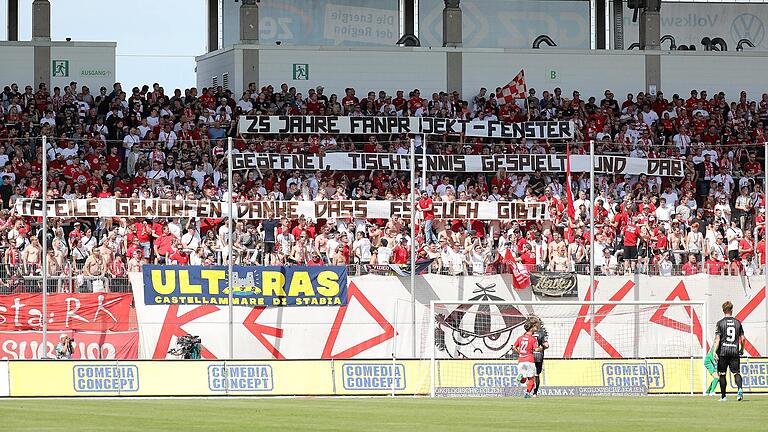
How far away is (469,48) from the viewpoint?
49.2 m

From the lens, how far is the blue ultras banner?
3353cm

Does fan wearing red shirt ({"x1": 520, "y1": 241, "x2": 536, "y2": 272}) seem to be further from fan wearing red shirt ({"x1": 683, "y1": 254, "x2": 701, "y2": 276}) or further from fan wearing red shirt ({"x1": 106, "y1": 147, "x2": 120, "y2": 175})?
fan wearing red shirt ({"x1": 106, "y1": 147, "x2": 120, "y2": 175})

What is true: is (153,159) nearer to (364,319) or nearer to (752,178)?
(364,319)

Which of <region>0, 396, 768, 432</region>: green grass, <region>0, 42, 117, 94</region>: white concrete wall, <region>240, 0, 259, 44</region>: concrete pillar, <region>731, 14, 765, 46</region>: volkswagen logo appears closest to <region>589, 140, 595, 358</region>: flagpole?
<region>0, 396, 768, 432</region>: green grass

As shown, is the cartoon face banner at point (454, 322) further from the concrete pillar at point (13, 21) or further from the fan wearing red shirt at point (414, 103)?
the concrete pillar at point (13, 21)

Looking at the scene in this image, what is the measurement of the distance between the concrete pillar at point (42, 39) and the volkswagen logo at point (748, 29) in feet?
82.9

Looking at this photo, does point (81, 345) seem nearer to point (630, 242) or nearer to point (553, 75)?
point (630, 242)

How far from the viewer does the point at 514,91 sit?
154ft

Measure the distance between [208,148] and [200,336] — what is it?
6.52 m

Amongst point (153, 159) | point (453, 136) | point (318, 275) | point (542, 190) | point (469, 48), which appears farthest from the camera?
point (469, 48)

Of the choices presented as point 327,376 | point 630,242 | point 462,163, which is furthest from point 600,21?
point 327,376

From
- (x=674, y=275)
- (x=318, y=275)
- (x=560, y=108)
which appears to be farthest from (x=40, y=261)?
(x=560, y=108)

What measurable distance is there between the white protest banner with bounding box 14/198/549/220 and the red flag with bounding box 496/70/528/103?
10.5 metres

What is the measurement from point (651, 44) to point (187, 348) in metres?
24.0
